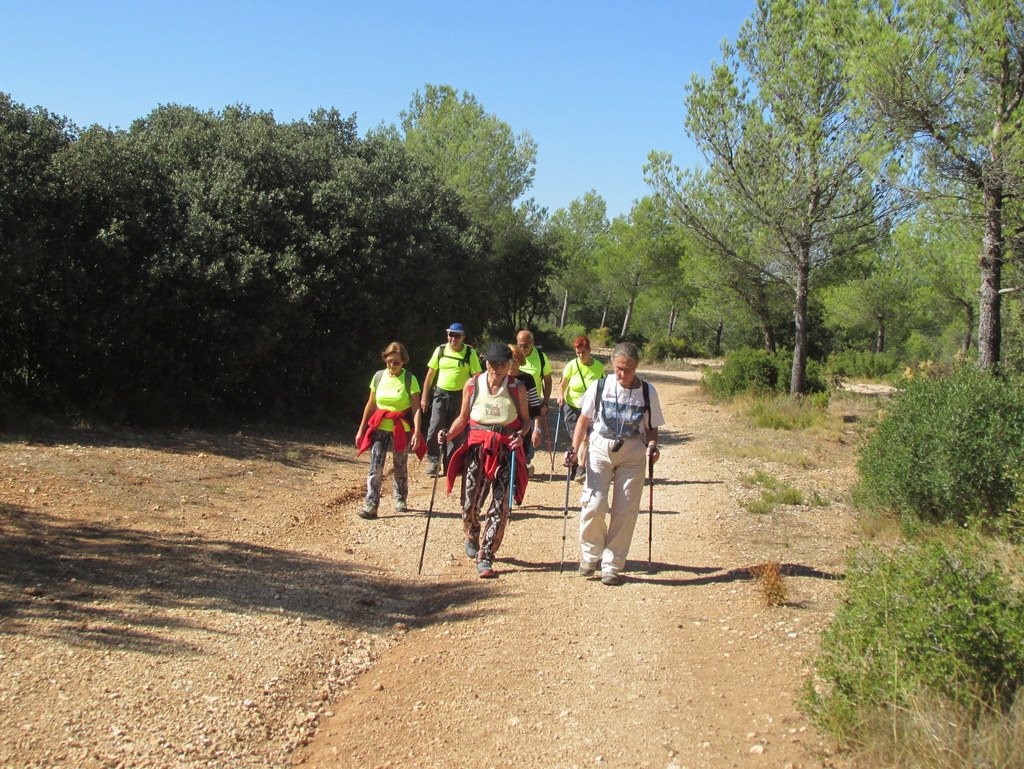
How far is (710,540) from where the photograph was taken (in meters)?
8.38

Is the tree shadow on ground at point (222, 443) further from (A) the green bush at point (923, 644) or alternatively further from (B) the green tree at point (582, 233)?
(B) the green tree at point (582, 233)

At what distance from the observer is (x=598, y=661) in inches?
207

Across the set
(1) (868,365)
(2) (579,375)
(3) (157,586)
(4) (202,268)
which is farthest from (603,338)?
(3) (157,586)

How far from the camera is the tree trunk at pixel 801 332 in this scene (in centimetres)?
1956

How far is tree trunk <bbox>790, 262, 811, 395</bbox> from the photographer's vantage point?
64.2 feet

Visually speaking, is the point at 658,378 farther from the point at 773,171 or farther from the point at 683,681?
the point at 683,681

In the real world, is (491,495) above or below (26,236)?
below

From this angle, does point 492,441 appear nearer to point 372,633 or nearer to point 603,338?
point 372,633

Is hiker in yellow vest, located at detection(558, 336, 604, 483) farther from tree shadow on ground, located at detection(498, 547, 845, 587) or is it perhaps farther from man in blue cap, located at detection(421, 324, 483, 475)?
tree shadow on ground, located at detection(498, 547, 845, 587)

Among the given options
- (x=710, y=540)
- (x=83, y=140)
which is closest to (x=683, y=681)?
(x=710, y=540)

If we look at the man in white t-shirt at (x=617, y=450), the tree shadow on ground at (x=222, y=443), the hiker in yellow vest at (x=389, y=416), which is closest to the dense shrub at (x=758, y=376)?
the tree shadow on ground at (x=222, y=443)

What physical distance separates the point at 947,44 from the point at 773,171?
589 centimetres

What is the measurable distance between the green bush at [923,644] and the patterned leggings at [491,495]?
3.22m

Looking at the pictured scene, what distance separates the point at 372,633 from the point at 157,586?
1.61 m
